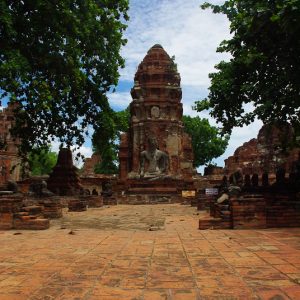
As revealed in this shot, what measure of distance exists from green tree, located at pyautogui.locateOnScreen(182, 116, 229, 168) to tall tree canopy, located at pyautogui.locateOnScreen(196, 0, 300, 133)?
111 ft

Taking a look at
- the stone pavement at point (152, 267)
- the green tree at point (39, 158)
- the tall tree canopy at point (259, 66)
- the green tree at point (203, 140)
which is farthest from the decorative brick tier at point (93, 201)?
the green tree at point (203, 140)

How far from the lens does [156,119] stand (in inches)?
1120

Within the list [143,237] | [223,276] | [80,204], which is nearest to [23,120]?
[80,204]

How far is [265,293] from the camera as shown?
3031 millimetres

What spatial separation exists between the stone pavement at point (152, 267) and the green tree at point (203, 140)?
3954 centimetres

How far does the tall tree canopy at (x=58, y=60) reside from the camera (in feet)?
31.8

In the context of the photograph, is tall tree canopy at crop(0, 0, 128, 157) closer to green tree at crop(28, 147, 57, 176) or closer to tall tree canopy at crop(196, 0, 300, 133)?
green tree at crop(28, 147, 57, 176)

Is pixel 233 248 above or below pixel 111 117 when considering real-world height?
below

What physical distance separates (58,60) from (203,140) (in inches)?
1434

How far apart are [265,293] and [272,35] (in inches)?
299

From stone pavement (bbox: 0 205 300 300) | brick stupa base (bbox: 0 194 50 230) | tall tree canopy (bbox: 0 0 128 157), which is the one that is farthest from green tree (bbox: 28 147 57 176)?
stone pavement (bbox: 0 205 300 300)

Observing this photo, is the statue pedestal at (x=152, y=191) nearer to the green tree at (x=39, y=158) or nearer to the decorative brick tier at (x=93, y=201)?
the decorative brick tier at (x=93, y=201)

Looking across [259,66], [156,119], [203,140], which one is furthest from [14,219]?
[203,140]

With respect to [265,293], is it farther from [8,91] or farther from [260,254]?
[8,91]
